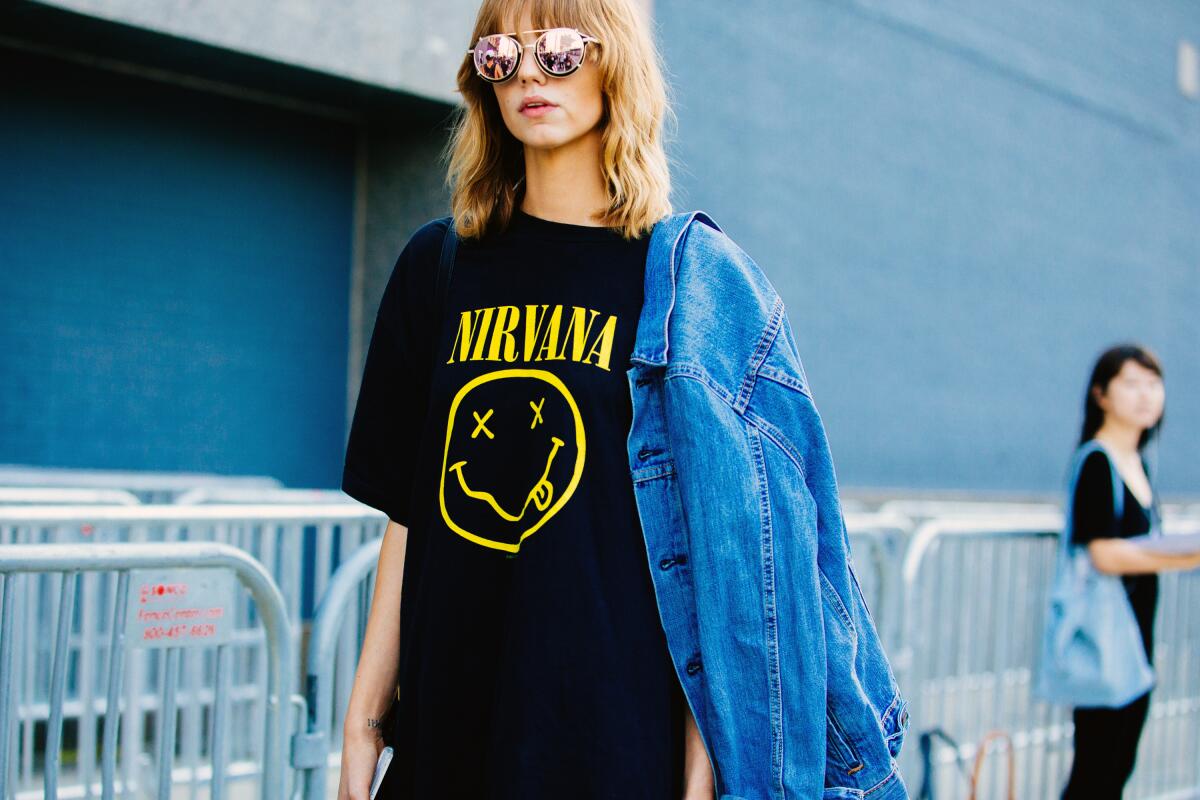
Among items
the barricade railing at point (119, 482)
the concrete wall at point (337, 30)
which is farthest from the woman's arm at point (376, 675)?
the concrete wall at point (337, 30)

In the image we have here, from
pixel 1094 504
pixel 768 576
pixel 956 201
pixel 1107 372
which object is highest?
pixel 956 201

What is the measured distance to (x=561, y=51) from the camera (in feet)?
6.24

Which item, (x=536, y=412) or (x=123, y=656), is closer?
(x=536, y=412)

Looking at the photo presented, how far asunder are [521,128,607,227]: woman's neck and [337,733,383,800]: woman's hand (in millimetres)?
891

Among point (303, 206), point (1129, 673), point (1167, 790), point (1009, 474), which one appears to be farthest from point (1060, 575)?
point (1009, 474)

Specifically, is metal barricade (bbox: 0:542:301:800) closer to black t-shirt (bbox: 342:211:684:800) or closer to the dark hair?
black t-shirt (bbox: 342:211:684:800)

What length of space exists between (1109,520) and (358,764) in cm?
363

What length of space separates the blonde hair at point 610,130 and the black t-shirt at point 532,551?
0.05 m

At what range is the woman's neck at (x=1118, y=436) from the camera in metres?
5.01

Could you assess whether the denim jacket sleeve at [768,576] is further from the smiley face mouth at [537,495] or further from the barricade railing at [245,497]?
the barricade railing at [245,497]

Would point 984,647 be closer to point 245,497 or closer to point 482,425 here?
point 245,497

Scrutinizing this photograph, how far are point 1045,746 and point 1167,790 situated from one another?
1.03m

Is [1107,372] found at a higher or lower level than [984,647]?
higher

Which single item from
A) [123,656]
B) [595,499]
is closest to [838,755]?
[595,499]
